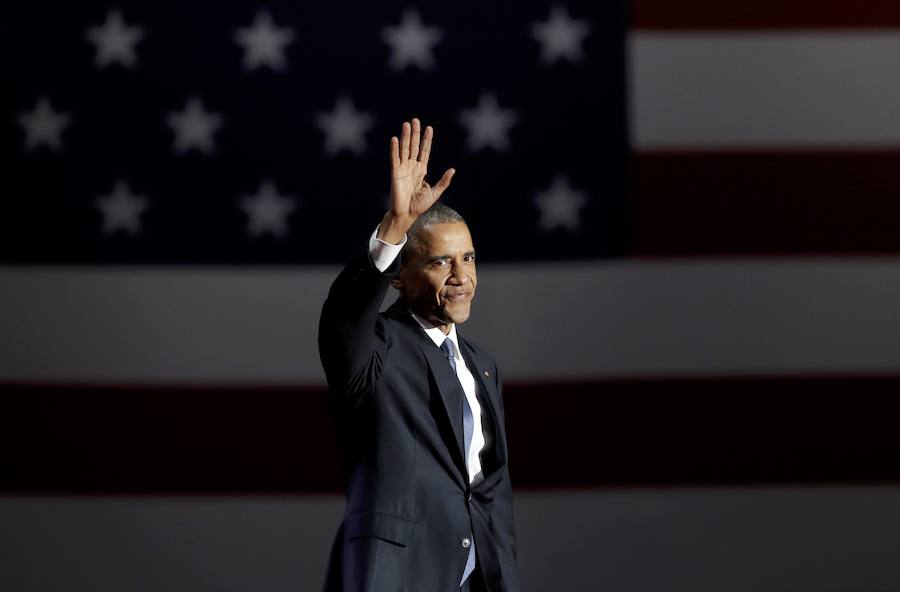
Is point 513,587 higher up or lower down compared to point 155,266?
lower down

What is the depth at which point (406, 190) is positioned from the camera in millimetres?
1460

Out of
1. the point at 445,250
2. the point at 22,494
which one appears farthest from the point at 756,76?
the point at 22,494

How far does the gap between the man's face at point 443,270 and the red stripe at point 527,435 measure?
110 cm

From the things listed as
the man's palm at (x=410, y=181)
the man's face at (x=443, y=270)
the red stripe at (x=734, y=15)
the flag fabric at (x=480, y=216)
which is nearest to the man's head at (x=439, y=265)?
the man's face at (x=443, y=270)

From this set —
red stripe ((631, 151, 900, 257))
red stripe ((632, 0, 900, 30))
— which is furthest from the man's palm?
red stripe ((632, 0, 900, 30))

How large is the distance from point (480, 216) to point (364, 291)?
130cm

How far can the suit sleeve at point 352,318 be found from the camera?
1432mm

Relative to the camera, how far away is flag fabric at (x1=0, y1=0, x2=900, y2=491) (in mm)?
2693

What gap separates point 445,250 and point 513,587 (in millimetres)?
495

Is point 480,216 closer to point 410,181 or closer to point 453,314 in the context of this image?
point 453,314

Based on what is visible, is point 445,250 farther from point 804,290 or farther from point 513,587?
point 804,290

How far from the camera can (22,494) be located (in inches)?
106

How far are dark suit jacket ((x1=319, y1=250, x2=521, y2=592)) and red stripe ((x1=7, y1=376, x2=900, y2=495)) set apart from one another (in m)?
1.09

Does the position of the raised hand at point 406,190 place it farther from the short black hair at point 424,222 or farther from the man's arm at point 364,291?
the short black hair at point 424,222
